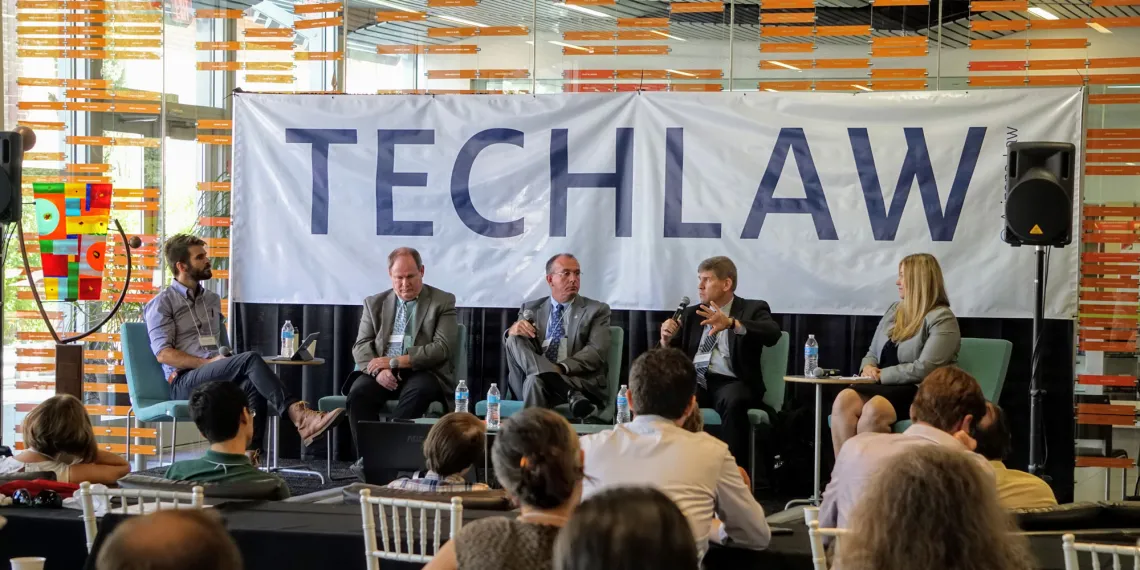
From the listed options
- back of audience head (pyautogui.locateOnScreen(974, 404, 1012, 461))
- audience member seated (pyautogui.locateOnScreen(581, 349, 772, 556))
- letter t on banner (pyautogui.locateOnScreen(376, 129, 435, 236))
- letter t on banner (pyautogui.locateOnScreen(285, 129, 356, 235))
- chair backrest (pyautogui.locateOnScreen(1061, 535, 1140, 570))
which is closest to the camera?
chair backrest (pyautogui.locateOnScreen(1061, 535, 1140, 570))

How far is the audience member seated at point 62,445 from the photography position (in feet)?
11.9

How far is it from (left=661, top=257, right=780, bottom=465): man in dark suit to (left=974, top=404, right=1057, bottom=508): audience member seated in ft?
7.15

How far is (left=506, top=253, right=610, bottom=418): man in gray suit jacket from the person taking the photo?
569 centimetres

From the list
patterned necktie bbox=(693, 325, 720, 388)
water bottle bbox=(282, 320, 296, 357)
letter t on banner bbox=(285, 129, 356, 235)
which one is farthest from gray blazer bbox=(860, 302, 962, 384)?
letter t on banner bbox=(285, 129, 356, 235)

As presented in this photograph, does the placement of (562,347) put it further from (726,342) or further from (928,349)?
(928,349)

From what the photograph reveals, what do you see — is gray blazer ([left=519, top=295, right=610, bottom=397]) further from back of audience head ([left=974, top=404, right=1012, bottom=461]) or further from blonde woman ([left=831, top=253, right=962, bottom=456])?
back of audience head ([left=974, top=404, right=1012, bottom=461])

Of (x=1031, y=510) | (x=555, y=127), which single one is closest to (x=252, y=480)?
(x=1031, y=510)

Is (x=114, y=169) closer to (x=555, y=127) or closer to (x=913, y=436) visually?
(x=555, y=127)

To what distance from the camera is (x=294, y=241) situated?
21.9ft

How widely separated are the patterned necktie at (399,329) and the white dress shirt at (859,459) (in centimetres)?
329

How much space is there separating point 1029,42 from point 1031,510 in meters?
3.73

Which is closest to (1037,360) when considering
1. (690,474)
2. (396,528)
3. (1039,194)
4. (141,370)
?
(1039,194)

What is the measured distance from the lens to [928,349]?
527 centimetres

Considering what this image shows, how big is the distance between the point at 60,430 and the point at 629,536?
2911 mm
